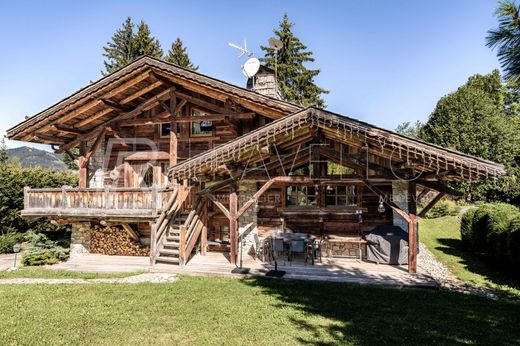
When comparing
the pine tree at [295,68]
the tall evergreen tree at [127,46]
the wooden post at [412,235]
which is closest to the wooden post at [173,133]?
the wooden post at [412,235]

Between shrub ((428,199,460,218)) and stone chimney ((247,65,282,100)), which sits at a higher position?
stone chimney ((247,65,282,100))

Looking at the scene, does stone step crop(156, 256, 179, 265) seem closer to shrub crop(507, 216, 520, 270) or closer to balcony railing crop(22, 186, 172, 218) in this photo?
balcony railing crop(22, 186, 172, 218)

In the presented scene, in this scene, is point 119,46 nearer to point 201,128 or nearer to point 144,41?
point 144,41

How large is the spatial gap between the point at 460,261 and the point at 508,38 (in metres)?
11.0

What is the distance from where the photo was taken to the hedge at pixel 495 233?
30.9 ft

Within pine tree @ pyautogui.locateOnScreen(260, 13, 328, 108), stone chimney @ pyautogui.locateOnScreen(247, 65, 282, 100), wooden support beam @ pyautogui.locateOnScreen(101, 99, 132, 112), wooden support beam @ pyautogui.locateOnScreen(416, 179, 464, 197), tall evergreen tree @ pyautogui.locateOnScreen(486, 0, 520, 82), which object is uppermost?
pine tree @ pyautogui.locateOnScreen(260, 13, 328, 108)

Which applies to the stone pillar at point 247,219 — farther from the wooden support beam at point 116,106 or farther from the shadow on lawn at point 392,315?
the wooden support beam at point 116,106

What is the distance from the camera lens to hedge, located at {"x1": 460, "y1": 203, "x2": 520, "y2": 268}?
9430 millimetres

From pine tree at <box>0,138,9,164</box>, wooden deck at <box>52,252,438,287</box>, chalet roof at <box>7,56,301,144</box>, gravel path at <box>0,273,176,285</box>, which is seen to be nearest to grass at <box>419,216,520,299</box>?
wooden deck at <box>52,252,438,287</box>

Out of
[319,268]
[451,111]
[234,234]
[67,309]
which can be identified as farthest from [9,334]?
[451,111]

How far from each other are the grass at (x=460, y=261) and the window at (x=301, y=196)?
5.27 meters

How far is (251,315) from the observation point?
Result: 661cm

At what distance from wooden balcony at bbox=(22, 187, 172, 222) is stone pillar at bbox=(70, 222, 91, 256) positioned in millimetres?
1432

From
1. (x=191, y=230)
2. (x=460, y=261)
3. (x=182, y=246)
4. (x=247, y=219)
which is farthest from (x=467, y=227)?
(x=182, y=246)
